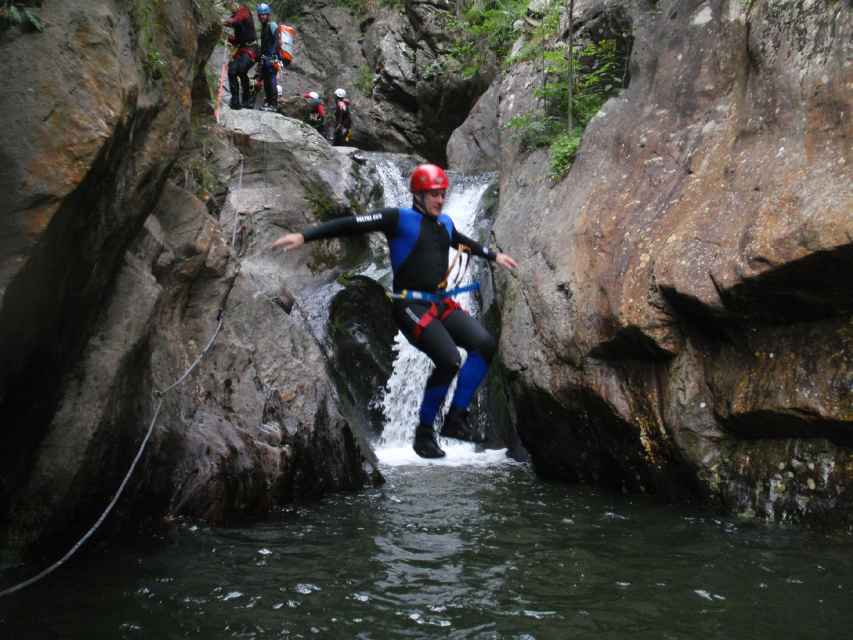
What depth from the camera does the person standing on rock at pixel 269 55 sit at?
15.9m

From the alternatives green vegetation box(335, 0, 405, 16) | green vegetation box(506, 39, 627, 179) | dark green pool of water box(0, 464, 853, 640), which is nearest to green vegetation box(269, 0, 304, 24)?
green vegetation box(335, 0, 405, 16)

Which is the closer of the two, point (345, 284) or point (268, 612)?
point (268, 612)

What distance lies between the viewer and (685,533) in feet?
21.7

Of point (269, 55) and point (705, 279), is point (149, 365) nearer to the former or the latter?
point (705, 279)

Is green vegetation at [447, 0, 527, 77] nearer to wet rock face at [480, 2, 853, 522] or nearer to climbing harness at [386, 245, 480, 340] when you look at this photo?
wet rock face at [480, 2, 853, 522]

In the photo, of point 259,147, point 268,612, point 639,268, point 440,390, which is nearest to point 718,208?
Result: point 639,268

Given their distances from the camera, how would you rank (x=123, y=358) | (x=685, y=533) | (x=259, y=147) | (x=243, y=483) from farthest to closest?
(x=259, y=147), (x=243, y=483), (x=685, y=533), (x=123, y=358)

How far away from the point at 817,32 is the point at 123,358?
6897mm

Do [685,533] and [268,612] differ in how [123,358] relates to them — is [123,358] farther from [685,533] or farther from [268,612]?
[685,533]

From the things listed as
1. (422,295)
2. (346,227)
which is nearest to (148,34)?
(346,227)

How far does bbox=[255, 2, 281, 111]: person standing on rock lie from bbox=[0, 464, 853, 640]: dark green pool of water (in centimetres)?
1174

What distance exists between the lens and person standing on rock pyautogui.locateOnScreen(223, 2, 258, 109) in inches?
563

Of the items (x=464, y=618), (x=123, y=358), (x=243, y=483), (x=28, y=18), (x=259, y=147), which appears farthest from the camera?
(x=259, y=147)

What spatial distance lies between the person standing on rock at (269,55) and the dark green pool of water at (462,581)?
11.7 metres
